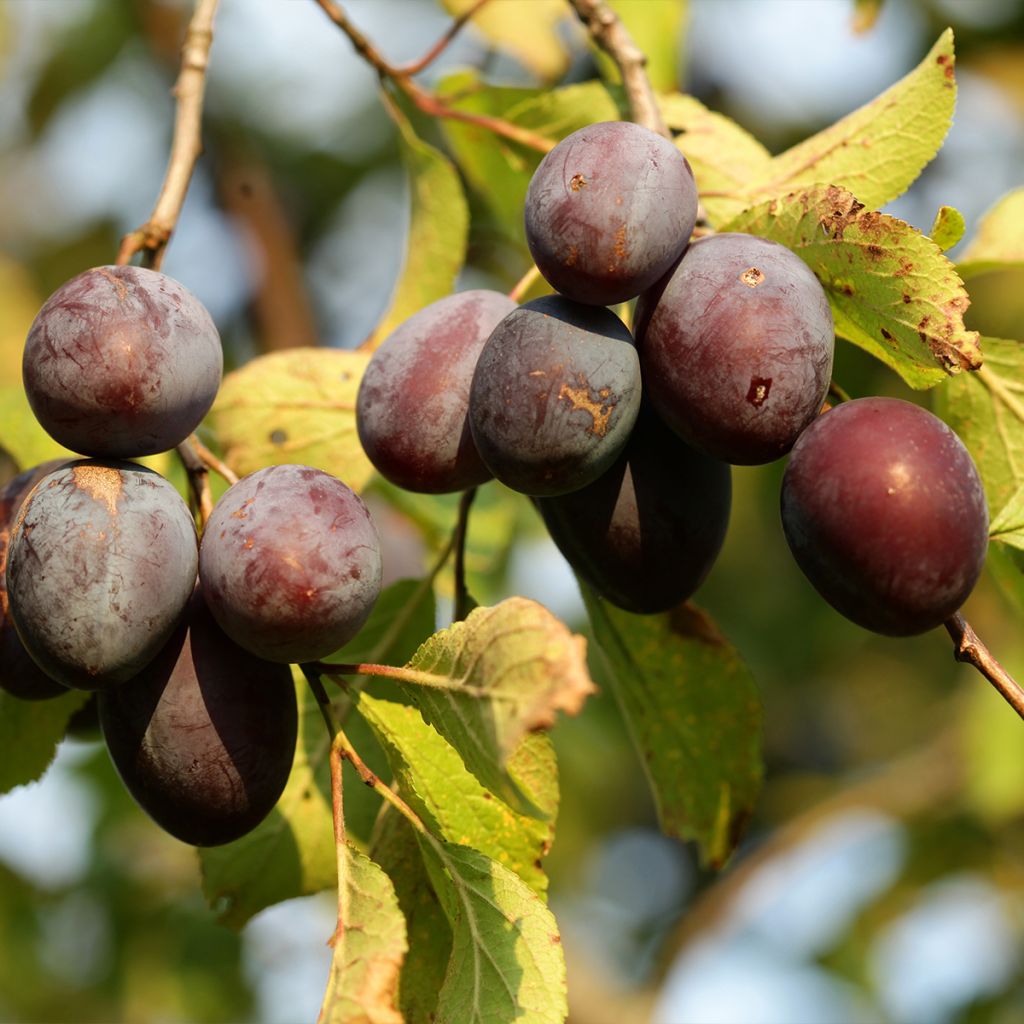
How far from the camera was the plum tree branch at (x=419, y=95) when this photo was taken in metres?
1.57

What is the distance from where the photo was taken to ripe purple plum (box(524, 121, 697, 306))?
0.97 metres

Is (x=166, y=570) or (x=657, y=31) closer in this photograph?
(x=166, y=570)

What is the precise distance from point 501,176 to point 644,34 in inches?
13.7

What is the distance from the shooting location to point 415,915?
116 cm

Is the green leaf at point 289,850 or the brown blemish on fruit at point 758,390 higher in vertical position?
the brown blemish on fruit at point 758,390

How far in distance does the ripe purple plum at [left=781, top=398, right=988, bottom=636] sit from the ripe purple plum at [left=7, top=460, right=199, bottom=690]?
45 centimetres

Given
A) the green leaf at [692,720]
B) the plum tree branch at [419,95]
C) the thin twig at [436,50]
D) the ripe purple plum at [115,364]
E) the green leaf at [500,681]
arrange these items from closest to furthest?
the green leaf at [500,681] < the ripe purple plum at [115,364] < the green leaf at [692,720] < the plum tree branch at [419,95] < the thin twig at [436,50]

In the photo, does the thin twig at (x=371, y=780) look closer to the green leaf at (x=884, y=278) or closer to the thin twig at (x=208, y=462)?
the thin twig at (x=208, y=462)

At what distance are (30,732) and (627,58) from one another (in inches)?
33.9

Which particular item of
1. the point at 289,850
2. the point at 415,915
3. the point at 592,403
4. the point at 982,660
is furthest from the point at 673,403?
the point at 289,850

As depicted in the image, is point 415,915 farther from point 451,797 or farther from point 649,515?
point 649,515

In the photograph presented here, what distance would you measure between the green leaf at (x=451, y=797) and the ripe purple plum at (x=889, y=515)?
29 centimetres

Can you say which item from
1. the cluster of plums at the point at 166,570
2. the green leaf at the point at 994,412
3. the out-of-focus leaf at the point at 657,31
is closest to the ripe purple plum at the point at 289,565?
the cluster of plums at the point at 166,570

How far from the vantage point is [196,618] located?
39.7 inches
